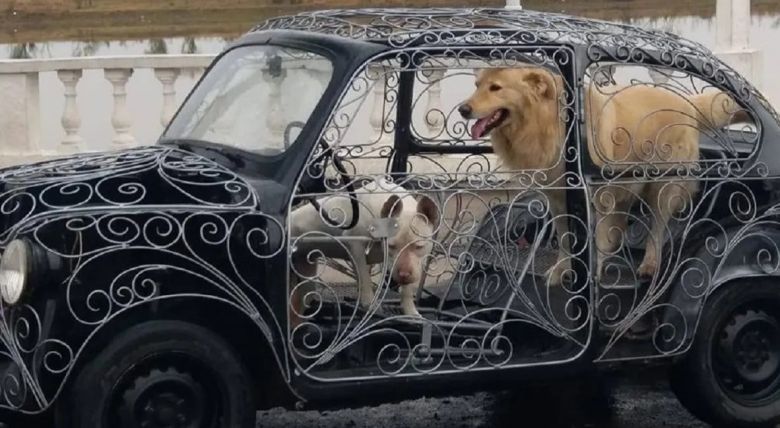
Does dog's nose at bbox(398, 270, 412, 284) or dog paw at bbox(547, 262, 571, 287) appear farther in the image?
dog paw at bbox(547, 262, 571, 287)

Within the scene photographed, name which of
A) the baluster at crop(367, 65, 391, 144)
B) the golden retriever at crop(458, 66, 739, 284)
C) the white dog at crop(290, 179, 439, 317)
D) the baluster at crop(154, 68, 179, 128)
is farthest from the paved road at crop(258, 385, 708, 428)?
the baluster at crop(154, 68, 179, 128)

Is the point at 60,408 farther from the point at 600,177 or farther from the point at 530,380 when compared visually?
the point at 600,177

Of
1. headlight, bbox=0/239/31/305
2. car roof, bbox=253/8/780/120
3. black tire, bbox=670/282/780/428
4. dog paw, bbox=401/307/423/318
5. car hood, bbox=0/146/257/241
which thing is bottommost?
black tire, bbox=670/282/780/428

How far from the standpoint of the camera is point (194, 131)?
6801mm

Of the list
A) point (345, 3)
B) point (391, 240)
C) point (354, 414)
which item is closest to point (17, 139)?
point (354, 414)

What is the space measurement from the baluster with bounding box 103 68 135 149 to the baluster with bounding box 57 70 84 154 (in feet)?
0.74

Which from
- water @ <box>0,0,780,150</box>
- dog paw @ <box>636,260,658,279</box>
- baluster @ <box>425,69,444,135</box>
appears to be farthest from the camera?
water @ <box>0,0,780,150</box>

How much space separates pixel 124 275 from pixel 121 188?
361 millimetres

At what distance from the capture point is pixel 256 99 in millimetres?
6613

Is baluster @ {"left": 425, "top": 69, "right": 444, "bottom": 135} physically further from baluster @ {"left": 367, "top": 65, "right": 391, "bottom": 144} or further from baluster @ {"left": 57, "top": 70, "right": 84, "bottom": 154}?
baluster @ {"left": 57, "top": 70, "right": 84, "bottom": 154}

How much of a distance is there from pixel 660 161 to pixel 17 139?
5271mm

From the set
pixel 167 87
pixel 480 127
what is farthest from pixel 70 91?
pixel 480 127

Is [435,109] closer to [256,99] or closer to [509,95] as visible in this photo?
[509,95]

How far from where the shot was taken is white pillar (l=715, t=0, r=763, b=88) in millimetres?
11047
